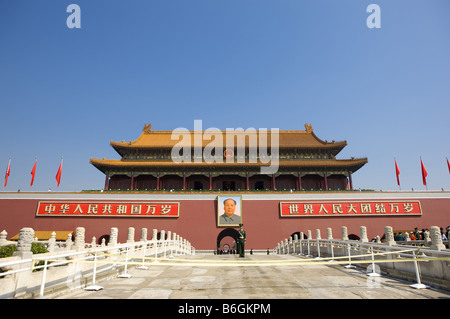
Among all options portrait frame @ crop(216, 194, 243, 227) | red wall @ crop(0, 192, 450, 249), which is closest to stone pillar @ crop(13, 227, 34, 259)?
red wall @ crop(0, 192, 450, 249)

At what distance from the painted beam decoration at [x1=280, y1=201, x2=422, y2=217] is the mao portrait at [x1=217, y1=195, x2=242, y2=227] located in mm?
3533

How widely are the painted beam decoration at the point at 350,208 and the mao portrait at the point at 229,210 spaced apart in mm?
3533

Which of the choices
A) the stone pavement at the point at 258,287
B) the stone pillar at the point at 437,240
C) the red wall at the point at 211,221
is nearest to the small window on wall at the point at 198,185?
the red wall at the point at 211,221

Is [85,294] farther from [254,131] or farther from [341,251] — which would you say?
[254,131]

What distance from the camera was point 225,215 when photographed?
2214cm

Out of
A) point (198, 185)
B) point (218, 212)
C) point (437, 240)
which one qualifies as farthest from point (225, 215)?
point (437, 240)

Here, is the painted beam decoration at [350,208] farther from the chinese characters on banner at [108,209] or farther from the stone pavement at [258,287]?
the stone pavement at [258,287]

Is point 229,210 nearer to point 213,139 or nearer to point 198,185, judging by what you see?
point 198,185

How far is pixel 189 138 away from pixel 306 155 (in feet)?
42.1

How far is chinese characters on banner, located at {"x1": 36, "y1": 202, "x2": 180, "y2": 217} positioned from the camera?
22141mm

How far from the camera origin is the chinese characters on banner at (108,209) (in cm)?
2214

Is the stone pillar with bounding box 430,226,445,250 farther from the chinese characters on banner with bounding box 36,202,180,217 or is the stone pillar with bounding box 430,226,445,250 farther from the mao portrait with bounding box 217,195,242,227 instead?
the chinese characters on banner with bounding box 36,202,180,217
